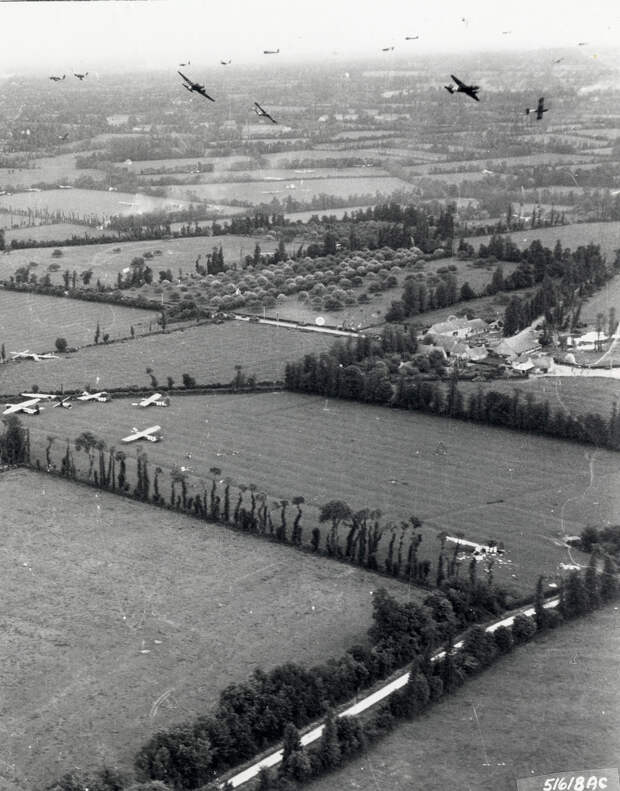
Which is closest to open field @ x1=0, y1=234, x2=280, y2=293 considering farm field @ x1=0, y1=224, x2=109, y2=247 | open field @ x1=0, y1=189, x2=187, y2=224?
farm field @ x1=0, y1=224, x2=109, y2=247

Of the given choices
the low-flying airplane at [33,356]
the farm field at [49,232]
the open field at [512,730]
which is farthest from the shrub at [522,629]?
the farm field at [49,232]

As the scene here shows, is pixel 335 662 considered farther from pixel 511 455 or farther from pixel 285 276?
pixel 285 276

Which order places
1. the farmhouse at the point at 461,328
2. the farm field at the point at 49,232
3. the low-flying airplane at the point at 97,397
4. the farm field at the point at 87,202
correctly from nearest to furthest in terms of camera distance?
the low-flying airplane at the point at 97,397 < the farmhouse at the point at 461,328 < the farm field at the point at 49,232 < the farm field at the point at 87,202

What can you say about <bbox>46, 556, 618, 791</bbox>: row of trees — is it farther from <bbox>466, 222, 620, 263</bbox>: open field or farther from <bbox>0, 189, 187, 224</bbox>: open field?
<bbox>0, 189, 187, 224</bbox>: open field

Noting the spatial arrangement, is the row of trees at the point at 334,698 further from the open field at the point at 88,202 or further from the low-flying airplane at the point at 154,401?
the open field at the point at 88,202

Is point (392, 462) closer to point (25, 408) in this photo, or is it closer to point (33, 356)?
point (25, 408)

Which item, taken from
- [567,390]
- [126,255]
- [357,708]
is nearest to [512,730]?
[357,708]

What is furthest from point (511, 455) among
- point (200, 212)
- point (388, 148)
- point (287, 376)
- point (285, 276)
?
point (388, 148)
